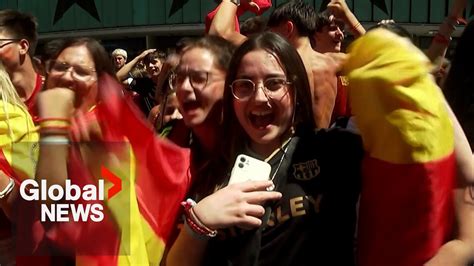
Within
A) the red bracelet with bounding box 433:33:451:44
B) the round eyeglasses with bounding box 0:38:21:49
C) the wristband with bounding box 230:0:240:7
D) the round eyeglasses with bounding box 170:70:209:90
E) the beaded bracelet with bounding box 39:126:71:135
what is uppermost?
the wristband with bounding box 230:0:240:7

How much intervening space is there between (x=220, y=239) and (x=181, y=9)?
20.4 meters

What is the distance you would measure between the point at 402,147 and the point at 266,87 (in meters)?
0.52

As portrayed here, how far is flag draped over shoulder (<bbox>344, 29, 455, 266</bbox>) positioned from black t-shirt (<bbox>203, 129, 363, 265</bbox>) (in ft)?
0.38

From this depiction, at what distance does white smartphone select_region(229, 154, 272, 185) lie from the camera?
189 cm

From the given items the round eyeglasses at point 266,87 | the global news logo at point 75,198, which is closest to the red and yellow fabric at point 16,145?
the global news logo at point 75,198

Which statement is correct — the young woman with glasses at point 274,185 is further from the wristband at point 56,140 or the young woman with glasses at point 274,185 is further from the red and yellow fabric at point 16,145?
the red and yellow fabric at point 16,145

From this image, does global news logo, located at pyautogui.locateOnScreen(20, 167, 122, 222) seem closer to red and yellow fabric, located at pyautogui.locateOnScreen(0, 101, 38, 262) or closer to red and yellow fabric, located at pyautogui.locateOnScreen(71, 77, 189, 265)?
red and yellow fabric, located at pyautogui.locateOnScreen(71, 77, 189, 265)

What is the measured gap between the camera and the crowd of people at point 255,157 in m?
1.72

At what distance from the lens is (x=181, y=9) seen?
71.5ft

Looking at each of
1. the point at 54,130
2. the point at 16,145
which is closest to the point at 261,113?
the point at 54,130

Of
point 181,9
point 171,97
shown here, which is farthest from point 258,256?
point 181,9

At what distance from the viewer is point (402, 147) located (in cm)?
169

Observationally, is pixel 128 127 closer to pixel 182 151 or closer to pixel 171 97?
pixel 182 151

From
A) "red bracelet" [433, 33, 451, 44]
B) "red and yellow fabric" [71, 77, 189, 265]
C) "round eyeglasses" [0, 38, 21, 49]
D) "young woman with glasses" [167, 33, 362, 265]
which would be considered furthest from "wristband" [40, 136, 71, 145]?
"red bracelet" [433, 33, 451, 44]
